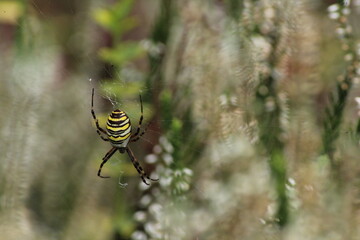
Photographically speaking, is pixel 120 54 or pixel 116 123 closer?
pixel 116 123

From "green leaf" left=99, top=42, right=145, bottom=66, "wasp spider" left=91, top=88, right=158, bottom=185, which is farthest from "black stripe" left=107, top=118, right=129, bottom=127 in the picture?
"green leaf" left=99, top=42, right=145, bottom=66

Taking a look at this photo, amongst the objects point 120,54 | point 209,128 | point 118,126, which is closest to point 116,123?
point 118,126

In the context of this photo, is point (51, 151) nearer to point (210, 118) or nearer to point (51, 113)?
point (51, 113)

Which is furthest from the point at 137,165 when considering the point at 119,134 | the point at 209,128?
the point at 209,128

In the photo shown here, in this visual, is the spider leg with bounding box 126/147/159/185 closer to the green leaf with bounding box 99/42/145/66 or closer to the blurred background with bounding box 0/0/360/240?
the blurred background with bounding box 0/0/360/240

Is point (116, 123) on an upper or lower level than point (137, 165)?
upper

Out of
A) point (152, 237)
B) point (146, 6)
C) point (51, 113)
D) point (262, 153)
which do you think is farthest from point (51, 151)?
point (262, 153)

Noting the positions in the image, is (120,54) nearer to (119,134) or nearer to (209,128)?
(119,134)
